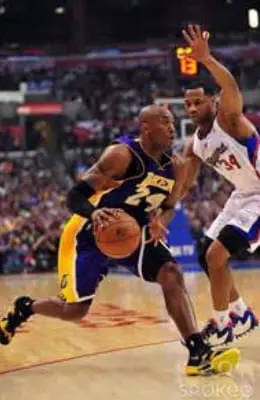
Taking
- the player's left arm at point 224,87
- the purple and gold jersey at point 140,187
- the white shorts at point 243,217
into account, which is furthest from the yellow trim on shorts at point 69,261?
the player's left arm at point 224,87

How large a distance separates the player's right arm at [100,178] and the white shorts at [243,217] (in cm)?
91

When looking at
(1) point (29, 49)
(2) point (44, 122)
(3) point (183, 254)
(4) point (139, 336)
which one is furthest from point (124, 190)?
(1) point (29, 49)

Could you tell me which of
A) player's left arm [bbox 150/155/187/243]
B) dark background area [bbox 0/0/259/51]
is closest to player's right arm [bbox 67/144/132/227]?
player's left arm [bbox 150/155/187/243]

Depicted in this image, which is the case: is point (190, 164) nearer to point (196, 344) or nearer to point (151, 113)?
point (151, 113)

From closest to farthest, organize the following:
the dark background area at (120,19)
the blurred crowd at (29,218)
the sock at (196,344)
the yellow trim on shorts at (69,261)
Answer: the sock at (196,344) → the yellow trim on shorts at (69,261) → the blurred crowd at (29,218) → the dark background area at (120,19)

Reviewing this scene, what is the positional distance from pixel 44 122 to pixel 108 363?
14.8 meters

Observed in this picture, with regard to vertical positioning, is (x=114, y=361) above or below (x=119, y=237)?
below

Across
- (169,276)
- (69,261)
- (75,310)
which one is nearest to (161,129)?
(169,276)

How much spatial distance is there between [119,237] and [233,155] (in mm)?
981

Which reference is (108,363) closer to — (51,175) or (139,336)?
(139,336)

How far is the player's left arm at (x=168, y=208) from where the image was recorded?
14.3 ft

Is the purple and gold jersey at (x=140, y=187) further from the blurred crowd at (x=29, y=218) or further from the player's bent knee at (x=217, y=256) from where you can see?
the blurred crowd at (x=29, y=218)

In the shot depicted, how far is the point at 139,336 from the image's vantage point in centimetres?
552

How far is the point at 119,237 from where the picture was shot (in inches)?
161
